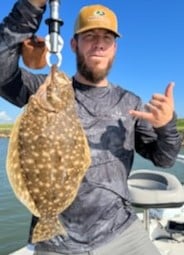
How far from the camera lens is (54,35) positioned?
249 cm

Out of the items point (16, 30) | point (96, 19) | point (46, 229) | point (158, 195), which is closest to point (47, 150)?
point (46, 229)

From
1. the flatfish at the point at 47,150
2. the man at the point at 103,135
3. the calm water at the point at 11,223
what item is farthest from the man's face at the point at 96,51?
the calm water at the point at 11,223

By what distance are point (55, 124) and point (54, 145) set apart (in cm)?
12

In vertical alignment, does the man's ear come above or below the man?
above

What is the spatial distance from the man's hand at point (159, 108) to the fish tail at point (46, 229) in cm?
81

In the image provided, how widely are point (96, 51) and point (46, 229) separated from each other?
48.8 inches

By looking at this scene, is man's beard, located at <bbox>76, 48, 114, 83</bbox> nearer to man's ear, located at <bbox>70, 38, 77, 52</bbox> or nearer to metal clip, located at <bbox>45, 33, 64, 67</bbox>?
man's ear, located at <bbox>70, 38, 77, 52</bbox>

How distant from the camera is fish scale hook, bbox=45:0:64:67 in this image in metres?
2.48

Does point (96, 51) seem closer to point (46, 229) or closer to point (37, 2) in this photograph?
point (37, 2)

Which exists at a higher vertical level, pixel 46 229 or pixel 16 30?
pixel 16 30

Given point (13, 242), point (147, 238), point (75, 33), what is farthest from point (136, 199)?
point (13, 242)

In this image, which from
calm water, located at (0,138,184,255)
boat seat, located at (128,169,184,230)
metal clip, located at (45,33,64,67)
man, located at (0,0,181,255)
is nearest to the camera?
metal clip, located at (45,33,64,67)

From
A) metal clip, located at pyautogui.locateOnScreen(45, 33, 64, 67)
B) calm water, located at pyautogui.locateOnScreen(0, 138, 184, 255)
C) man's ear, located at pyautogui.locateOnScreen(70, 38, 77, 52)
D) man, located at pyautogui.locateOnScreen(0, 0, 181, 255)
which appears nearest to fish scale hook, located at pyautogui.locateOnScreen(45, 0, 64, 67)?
metal clip, located at pyautogui.locateOnScreen(45, 33, 64, 67)

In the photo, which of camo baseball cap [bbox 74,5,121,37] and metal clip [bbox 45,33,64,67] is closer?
metal clip [bbox 45,33,64,67]
